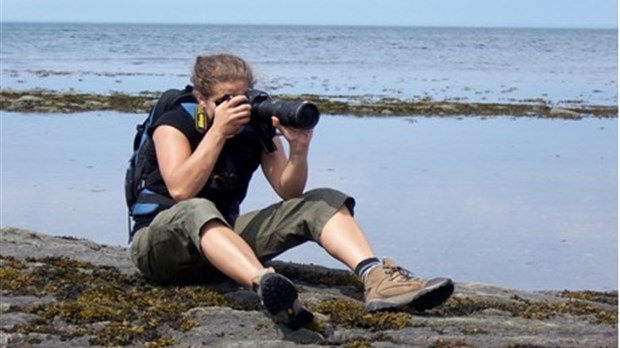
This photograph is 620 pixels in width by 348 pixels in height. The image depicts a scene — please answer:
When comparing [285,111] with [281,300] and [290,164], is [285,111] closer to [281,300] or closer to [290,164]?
[290,164]

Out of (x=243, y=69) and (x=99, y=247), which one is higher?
(x=243, y=69)

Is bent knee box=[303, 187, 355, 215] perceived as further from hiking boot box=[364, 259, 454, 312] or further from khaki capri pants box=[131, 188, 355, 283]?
hiking boot box=[364, 259, 454, 312]

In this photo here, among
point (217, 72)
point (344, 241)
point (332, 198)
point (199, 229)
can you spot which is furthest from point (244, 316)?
point (217, 72)

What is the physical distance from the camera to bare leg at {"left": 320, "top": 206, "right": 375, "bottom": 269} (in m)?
5.25

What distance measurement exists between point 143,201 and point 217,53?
72cm

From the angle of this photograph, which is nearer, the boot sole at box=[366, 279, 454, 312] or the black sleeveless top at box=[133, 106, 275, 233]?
the boot sole at box=[366, 279, 454, 312]

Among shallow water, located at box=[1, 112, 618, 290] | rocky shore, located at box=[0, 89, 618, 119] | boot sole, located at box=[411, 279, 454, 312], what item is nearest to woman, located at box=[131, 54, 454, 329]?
boot sole, located at box=[411, 279, 454, 312]

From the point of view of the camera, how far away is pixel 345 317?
16.6ft

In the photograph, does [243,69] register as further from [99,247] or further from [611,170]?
[611,170]

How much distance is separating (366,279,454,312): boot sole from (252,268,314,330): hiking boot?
0.43 metres

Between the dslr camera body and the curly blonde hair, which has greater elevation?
the curly blonde hair

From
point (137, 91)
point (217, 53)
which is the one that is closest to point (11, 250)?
point (217, 53)

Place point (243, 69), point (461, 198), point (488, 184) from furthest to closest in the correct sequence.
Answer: point (488, 184) → point (461, 198) → point (243, 69)

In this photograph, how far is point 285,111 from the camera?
17.0ft
